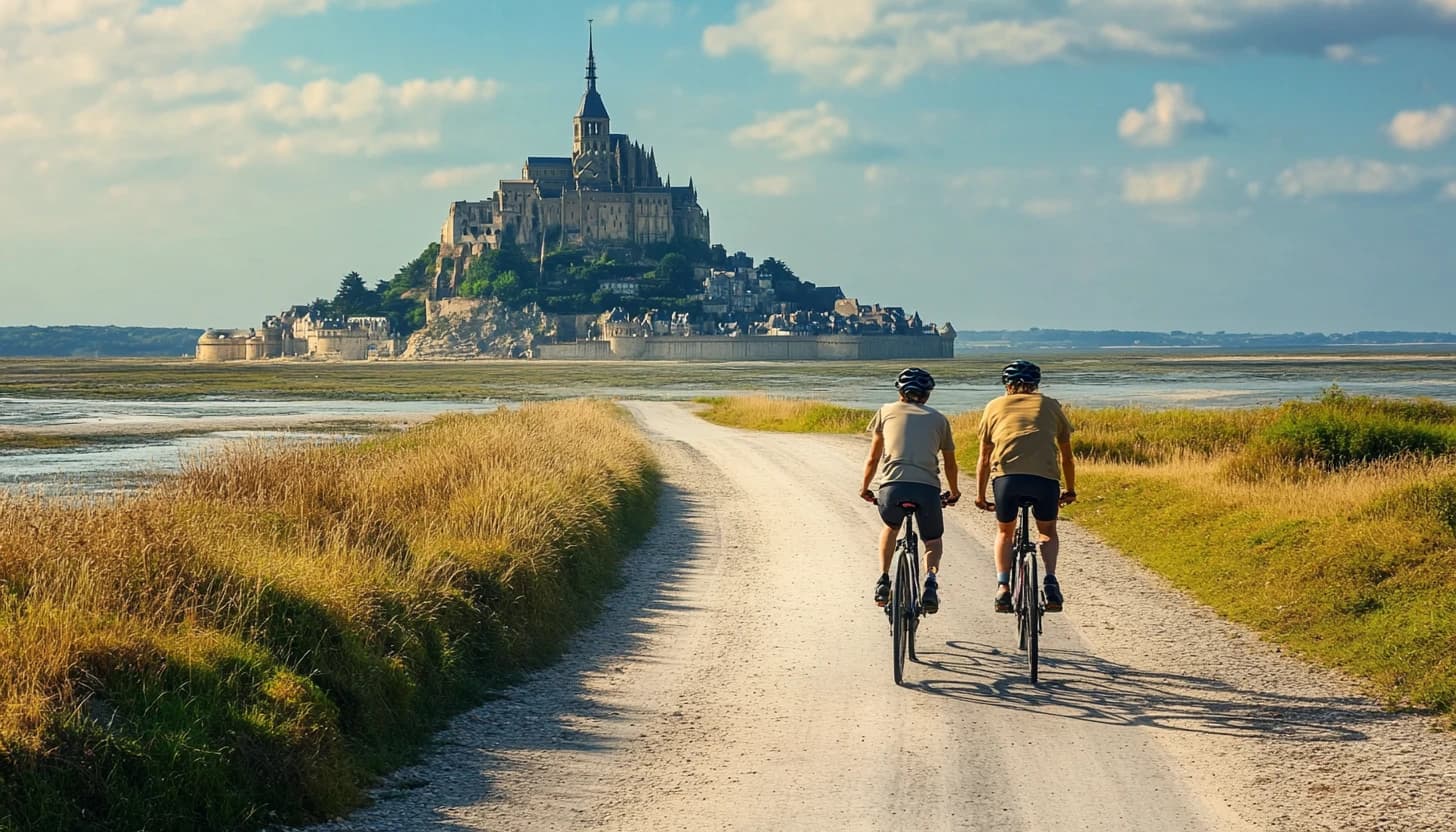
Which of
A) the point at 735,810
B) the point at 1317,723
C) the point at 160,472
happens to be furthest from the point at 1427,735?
the point at 160,472

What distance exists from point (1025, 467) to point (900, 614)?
1.31 meters

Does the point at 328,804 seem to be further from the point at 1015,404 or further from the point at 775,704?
the point at 1015,404

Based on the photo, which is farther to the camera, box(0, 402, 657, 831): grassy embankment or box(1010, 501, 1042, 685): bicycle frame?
box(1010, 501, 1042, 685): bicycle frame

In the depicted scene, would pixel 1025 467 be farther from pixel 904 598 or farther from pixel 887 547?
pixel 904 598

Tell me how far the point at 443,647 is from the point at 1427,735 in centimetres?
609

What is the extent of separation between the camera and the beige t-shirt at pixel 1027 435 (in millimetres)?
10055

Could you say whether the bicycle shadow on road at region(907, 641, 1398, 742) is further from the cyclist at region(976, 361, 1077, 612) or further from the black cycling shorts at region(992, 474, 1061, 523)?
the black cycling shorts at region(992, 474, 1061, 523)

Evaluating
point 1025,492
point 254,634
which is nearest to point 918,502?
point 1025,492

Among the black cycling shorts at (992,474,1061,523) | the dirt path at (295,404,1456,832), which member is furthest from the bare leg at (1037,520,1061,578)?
the dirt path at (295,404,1456,832)

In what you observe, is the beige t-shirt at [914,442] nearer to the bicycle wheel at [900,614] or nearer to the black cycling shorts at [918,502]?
the black cycling shorts at [918,502]

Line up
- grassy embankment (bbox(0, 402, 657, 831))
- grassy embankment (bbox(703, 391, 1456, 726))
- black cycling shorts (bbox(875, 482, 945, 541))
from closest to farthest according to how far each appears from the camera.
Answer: grassy embankment (bbox(0, 402, 657, 831)), black cycling shorts (bbox(875, 482, 945, 541)), grassy embankment (bbox(703, 391, 1456, 726))

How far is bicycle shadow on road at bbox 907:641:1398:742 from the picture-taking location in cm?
886

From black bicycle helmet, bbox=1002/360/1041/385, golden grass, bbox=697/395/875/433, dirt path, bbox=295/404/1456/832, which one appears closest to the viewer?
dirt path, bbox=295/404/1456/832

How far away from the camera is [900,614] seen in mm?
9883
